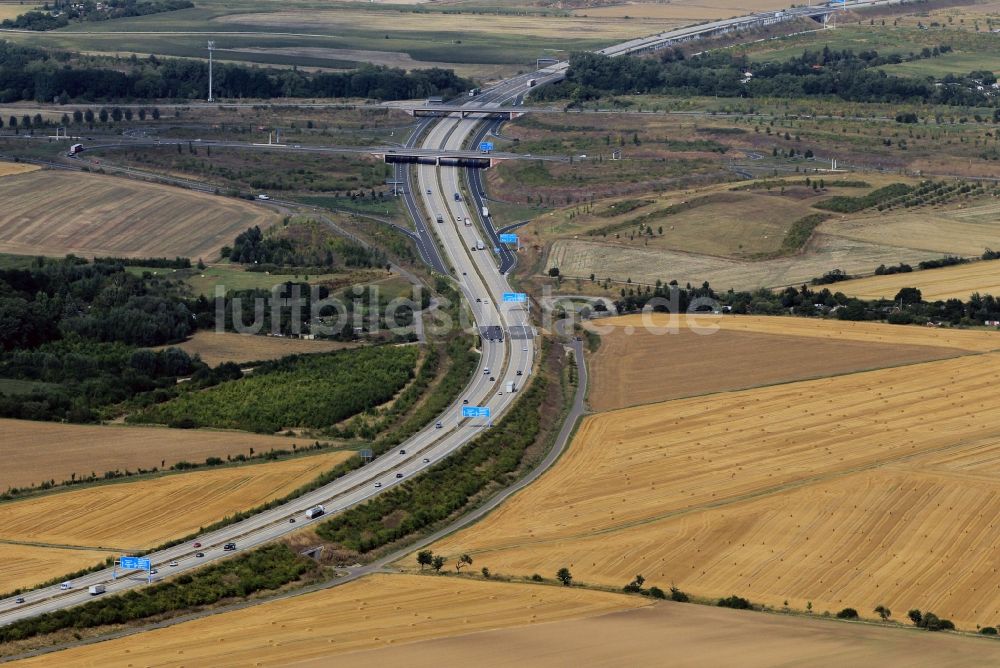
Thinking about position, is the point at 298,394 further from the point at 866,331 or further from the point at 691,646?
the point at 691,646

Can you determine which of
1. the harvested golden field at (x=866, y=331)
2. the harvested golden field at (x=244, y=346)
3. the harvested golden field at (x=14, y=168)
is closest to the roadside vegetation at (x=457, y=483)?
the harvested golden field at (x=866, y=331)

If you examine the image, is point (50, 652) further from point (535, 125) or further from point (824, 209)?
point (535, 125)

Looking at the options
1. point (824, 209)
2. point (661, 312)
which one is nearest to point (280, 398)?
point (661, 312)

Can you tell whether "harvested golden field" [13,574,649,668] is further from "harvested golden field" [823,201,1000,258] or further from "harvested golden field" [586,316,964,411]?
"harvested golden field" [823,201,1000,258]

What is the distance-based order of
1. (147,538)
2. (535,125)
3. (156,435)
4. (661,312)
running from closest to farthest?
(147,538), (156,435), (661,312), (535,125)

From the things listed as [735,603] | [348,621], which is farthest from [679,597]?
[348,621]

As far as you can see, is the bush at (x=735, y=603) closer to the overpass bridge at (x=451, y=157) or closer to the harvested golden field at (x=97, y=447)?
the harvested golden field at (x=97, y=447)

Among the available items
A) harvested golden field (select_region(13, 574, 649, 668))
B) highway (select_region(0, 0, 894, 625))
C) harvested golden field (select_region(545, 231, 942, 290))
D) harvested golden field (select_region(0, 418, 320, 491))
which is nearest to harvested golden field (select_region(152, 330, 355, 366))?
highway (select_region(0, 0, 894, 625))
